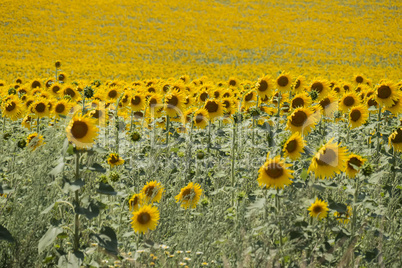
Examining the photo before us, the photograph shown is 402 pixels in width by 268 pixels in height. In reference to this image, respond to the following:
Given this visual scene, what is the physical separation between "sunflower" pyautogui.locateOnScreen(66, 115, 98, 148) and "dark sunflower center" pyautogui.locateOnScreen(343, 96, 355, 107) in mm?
3902

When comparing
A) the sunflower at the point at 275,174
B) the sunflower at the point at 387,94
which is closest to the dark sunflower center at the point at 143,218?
the sunflower at the point at 275,174

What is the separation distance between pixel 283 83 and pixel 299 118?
1.40 metres

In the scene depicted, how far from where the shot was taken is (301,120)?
155 inches

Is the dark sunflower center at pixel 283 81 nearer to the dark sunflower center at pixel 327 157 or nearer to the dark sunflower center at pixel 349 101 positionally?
the dark sunflower center at pixel 349 101

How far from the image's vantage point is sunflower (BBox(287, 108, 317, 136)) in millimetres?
3922

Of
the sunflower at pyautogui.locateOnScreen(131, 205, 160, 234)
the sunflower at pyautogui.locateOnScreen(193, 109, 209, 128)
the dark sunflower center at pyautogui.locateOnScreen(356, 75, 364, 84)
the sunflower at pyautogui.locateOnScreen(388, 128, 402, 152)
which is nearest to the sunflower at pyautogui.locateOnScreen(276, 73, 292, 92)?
the sunflower at pyautogui.locateOnScreen(193, 109, 209, 128)

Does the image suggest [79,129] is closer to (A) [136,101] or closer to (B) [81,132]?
(B) [81,132]

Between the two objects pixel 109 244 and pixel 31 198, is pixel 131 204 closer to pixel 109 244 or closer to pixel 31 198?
pixel 109 244

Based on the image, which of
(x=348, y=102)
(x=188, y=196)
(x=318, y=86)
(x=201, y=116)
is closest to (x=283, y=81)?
(x=318, y=86)

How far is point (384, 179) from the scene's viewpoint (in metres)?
4.69

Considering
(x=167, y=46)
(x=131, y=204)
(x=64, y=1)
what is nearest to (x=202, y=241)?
(x=131, y=204)

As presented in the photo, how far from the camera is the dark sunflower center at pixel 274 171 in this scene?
296 cm

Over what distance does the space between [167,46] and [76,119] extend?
2494cm

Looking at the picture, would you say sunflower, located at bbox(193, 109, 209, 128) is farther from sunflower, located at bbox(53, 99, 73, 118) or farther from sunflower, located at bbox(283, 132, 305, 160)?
sunflower, located at bbox(283, 132, 305, 160)
